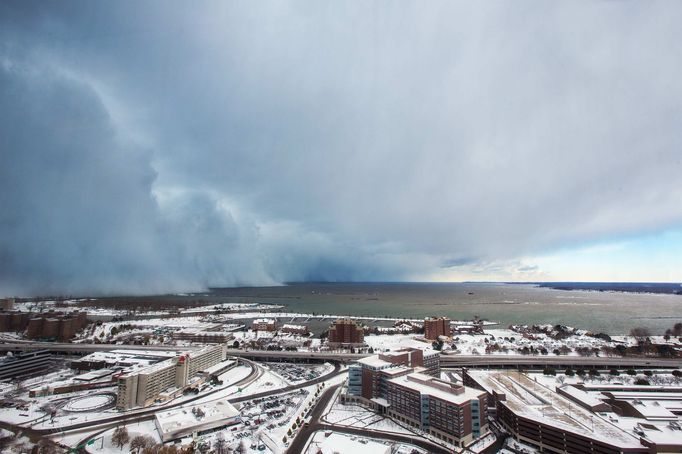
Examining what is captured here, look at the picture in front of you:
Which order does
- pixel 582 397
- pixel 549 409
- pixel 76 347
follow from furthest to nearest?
pixel 76 347, pixel 582 397, pixel 549 409

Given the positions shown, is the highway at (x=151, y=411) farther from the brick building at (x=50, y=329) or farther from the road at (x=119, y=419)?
the brick building at (x=50, y=329)

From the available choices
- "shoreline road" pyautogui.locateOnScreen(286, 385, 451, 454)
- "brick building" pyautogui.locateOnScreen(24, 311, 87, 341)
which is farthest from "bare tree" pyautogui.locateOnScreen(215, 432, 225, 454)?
"brick building" pyautogui.locateOnScreen(24, 311, 87, 341)

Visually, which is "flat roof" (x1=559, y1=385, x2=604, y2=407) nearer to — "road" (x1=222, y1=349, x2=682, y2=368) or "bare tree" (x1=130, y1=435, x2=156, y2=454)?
"road" (x1=222, y1=349, x2=682, y2=368)

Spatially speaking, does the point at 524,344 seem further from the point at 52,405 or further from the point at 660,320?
the point at 52,405

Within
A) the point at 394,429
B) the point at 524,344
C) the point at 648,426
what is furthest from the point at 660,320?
the point at 394,429

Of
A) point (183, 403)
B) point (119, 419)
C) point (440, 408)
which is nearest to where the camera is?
point (440, 408)

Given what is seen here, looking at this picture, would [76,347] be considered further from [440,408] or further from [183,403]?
[440,408]

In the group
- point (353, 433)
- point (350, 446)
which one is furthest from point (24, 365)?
point (350, 446)

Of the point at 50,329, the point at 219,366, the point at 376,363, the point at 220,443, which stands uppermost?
the point at 376,363

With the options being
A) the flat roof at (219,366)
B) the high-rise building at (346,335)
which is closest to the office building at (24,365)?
the flat roof at (219,366)

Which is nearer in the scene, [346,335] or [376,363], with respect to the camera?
[376,363]
